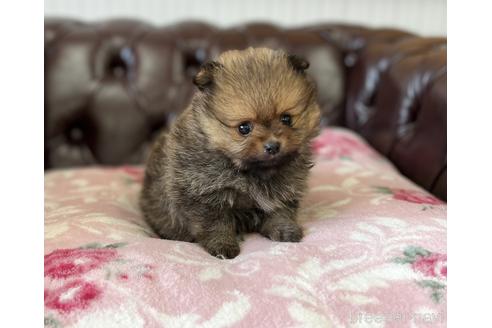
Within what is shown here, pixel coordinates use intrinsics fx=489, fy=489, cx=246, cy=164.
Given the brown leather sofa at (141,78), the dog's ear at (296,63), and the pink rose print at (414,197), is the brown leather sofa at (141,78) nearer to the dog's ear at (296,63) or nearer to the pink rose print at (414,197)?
the pink rose print at (414,197)

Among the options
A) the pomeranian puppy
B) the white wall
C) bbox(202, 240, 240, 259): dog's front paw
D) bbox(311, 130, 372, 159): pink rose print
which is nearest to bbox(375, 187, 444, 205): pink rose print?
the pomeranian puppy

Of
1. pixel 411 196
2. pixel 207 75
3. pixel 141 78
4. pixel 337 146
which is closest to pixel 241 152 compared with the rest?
pixel 207 75

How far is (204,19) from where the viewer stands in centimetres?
334

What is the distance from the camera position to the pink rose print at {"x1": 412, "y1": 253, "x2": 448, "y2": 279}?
1.30 metres

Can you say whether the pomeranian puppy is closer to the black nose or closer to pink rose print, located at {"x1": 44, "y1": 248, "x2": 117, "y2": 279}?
the black nose

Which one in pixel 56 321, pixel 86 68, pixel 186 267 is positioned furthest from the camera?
pixel 86 68

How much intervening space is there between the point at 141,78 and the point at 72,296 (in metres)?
1.84

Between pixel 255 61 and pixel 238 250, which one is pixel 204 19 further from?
pixel 238 250

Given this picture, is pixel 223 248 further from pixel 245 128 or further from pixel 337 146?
pixel 337 146

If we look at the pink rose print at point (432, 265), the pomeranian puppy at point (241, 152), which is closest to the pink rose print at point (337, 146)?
the pomeranian puppy at point (241, 152)

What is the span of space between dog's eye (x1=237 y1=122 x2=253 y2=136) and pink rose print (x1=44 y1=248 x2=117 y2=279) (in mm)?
506

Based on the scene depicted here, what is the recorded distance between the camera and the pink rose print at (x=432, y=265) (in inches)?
51.3

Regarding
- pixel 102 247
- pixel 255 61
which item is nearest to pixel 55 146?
pixel 102 247

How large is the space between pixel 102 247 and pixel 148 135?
4.95 ft
